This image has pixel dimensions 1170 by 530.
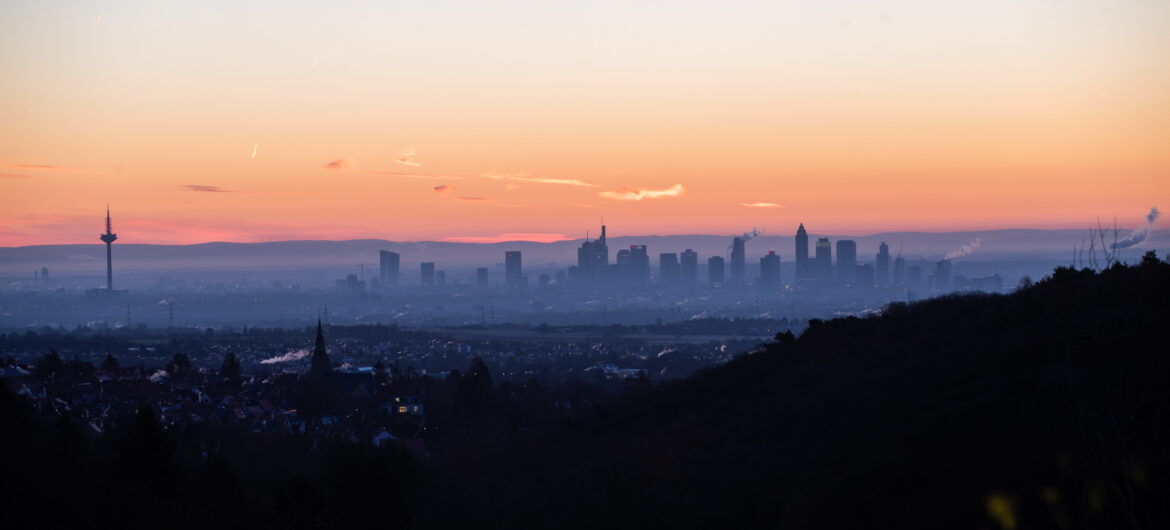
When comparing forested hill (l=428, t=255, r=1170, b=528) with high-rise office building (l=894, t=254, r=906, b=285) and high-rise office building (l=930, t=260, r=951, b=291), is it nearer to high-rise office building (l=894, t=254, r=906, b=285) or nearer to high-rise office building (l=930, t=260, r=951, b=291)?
high-rise office building (l=930, t=260, r=951, b=291)

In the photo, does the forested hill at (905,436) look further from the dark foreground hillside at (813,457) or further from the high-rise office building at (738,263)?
the high-rise office building at (738,263)

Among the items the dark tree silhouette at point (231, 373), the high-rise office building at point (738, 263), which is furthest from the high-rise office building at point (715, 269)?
the dark tree silhouette at point (231, 373)

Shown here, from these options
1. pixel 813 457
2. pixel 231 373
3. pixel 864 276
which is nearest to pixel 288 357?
pixel 231 373

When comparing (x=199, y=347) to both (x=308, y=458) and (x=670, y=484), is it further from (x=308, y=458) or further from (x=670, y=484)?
(x=670, y=484)

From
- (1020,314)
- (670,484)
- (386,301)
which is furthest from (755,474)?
(386,301)

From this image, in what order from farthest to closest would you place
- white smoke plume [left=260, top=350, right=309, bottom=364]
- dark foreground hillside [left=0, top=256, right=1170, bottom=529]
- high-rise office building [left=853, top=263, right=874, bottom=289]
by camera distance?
high-rise office building [left=853, top=263, right=874, bottom=289], white smoke plume [left=260, top=350, right=309, bottom=364], dark foreground hillside [left=0, top=256, right=1170, bottom=529]

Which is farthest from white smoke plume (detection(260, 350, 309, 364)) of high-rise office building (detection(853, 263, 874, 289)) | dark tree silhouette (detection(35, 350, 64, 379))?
high-rise office building (detection(853, 263, 874, 289))
